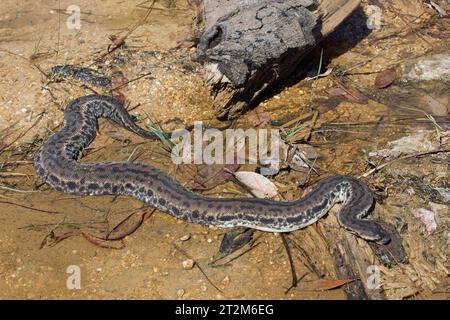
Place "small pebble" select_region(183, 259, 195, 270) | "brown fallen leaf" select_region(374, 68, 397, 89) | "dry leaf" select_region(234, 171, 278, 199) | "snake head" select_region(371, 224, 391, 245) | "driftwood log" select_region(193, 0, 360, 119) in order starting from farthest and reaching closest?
"brown fallen leaf" select_region(374, 68, 397, 89), "driftwood log" select_region(193, 0, 360, 119), "dry leaf" select_region(234, 171, 278, 199), "snake head" select_region(371, 224, 391, 245), "small pebble" select_region(183, 259, 195, 270)

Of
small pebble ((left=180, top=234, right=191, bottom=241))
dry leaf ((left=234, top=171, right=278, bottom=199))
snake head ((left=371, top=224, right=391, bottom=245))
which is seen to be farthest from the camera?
dry leaf ((left=234, top=171, right=278, bottom=199))

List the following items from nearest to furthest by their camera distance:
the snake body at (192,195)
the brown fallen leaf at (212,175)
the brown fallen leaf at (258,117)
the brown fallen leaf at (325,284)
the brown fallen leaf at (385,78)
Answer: the brown fallen leaf at (325,284), the snake body at (192,195), the brown fallen leaf at (212,175), the brown fallen leaf at (258,117), the brown fallen leaf at (385,78)

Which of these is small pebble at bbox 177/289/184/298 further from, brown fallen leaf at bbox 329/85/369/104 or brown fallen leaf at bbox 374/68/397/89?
brown fallen leaf at bbox 374/68/397/89

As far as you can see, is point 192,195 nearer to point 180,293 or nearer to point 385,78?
point 180,293

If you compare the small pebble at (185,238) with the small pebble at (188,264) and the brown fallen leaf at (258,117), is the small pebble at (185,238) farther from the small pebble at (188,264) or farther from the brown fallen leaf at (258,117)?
the brown fallen leaf at (258,117)

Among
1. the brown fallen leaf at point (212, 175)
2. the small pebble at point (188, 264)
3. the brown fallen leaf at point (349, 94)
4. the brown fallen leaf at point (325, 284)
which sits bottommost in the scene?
the brown fallen leaf at point (325, 284)

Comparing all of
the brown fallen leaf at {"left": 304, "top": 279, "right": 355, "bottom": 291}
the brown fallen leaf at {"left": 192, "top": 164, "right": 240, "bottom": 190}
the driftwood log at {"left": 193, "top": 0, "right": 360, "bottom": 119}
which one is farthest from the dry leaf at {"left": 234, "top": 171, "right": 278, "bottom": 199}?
the brown fallen leaf at {"left": 304, "top": 279, "right": 355, "bottom": 291}

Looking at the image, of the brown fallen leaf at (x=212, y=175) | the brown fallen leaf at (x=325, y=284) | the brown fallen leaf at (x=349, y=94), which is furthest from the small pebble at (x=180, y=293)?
the brown fallen leaf at (x=349, y=94)
